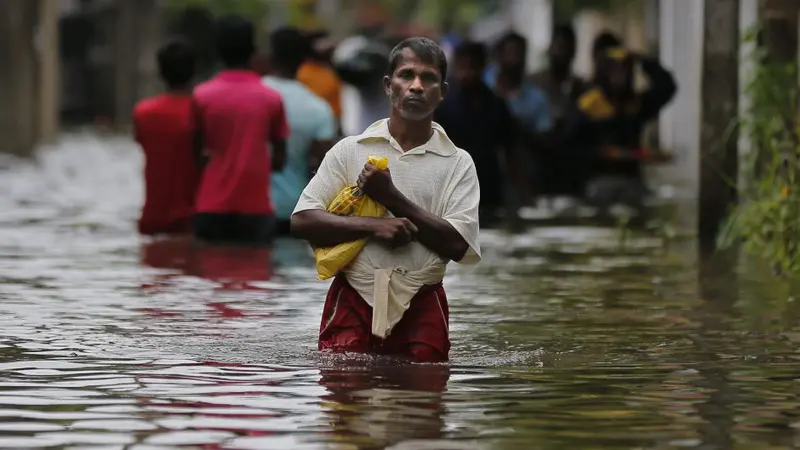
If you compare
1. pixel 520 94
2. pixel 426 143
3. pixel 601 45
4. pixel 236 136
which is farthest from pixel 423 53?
pixel 601 45

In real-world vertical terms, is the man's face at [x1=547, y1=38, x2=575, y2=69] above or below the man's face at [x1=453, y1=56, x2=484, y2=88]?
above

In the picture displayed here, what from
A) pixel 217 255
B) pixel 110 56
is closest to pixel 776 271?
pixel 217 255

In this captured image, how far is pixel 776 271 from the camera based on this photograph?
1530 cm

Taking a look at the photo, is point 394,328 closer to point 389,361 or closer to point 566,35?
point 389,361

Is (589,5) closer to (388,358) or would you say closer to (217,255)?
(217,255)

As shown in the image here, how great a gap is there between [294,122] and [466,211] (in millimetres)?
8802

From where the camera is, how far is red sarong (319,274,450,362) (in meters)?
9.49

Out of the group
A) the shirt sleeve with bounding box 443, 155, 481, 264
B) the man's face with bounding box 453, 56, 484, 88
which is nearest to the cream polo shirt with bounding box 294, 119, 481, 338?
the shirt sleeve with bounding box 443, 155, 481, 264

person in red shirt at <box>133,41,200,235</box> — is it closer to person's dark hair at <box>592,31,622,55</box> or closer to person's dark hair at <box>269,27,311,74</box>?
person's dark hair at <box>269,27,311,74</box>

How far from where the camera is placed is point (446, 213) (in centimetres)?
937

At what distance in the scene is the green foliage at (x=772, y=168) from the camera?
1491cm

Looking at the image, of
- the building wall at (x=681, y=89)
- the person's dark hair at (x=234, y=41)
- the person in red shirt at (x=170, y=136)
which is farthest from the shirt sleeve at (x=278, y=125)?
the building wall at (x=681, y=89)

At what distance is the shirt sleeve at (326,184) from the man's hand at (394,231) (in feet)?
0.90

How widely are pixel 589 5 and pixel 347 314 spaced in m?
31.5
